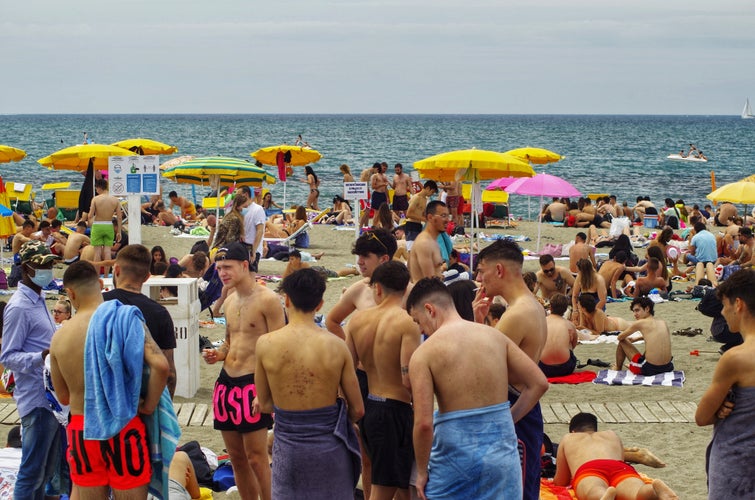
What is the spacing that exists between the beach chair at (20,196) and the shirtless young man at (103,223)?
22.8 feet

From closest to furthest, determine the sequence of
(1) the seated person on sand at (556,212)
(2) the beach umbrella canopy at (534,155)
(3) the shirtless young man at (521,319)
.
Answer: (3) the shirtless young man at (521,319) → (2) the beach umbrella canopy at (534,155) → (1) the seated person on sand at (556,212)

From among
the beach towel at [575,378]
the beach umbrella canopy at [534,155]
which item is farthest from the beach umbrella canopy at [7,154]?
the beach towel at [575,378]

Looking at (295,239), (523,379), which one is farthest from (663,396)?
(295,239)

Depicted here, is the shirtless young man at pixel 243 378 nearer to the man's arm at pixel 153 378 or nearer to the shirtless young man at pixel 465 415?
the man's arm at pixel 153 378

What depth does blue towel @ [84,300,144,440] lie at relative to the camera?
4.12 meters

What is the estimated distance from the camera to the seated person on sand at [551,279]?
464 inches

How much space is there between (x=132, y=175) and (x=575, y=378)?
5.24m

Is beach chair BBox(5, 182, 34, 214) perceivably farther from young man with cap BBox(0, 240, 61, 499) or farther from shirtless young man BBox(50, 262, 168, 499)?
shirtless young man BBox(50, 262, 168, 499)

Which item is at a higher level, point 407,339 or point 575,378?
point 407,339

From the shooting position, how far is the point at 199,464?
6109 millimetres

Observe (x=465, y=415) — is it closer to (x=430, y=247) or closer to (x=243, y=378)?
(x=243, y=378)

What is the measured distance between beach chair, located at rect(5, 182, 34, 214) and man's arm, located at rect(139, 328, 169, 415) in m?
16.6

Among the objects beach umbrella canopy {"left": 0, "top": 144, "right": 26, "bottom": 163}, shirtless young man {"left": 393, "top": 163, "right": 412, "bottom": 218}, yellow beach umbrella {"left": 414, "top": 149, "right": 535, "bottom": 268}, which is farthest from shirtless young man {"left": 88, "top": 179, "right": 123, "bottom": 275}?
shirtless young man {"left": 393, "top": 163, "right": 412, "bottom": 218}

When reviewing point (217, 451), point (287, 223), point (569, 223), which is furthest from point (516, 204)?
point (217, 451)
